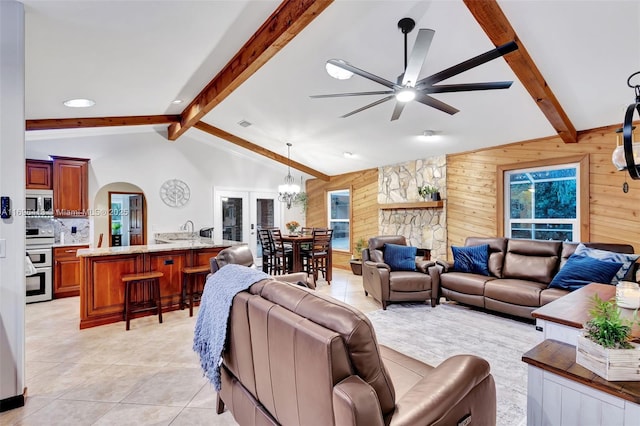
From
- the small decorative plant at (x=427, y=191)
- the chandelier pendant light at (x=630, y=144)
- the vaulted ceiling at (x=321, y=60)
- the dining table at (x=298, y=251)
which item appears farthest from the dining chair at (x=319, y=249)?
the chandelier pendant light at (x=630, y=144)

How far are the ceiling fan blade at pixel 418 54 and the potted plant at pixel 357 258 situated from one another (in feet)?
14.5

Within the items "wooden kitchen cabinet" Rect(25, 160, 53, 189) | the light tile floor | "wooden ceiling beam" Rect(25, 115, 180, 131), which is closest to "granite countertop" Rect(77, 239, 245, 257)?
the light tile floor

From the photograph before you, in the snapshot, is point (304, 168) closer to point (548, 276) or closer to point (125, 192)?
point (125, 192)

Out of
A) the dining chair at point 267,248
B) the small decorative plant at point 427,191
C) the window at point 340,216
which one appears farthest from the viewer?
the window at point 340,216

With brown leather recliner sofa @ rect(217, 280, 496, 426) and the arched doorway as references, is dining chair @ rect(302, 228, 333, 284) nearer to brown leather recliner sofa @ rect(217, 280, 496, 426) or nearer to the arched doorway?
the arched doorway

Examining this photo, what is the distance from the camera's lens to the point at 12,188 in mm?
2131

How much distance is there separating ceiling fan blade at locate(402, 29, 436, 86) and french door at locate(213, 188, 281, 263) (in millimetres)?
5791

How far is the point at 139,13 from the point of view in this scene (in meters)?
2.33

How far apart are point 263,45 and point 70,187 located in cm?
436

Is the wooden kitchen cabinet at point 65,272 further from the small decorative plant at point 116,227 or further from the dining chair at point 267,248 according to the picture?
the dining chair at point 267,248

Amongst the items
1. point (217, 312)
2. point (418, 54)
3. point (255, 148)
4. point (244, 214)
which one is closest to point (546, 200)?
point (418, 54)

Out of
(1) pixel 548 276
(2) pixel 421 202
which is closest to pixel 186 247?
(2) pixel 421 202

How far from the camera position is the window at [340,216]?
7.89 metres

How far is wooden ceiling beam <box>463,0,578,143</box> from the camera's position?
2.47 m
